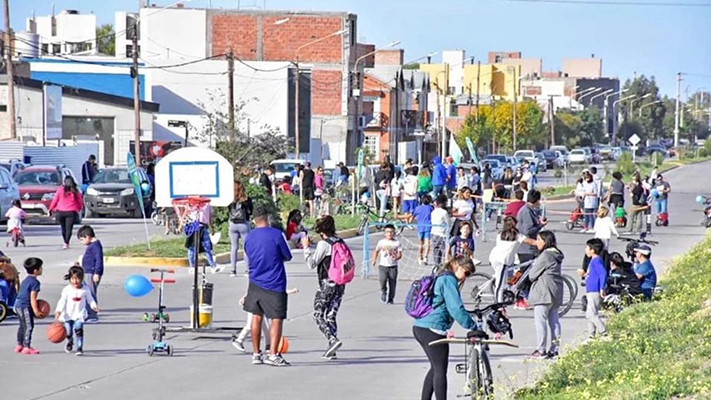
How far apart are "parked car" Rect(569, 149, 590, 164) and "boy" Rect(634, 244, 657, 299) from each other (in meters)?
74.3

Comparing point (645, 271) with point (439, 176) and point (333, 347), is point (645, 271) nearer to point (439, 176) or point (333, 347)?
point (333, 347)

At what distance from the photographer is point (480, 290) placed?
19250 mm

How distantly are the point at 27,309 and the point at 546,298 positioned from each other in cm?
584

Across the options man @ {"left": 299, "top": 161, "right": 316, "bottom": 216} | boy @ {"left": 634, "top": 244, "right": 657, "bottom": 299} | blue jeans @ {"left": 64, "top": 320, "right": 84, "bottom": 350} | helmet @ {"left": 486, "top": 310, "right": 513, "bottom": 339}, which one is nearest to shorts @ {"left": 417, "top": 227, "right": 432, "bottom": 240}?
boy @ {"left": 634, "top": 244, "right": 657, "bottom": 299}

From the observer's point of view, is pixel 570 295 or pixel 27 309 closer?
pixel 27 309

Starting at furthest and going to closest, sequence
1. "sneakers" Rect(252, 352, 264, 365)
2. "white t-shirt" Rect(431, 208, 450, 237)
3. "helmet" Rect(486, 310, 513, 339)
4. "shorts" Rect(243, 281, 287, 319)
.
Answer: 1. "white t-shirt" Rect(431, 208, 450, 237)
2. "sneakers" Rect(252, 352, 264, 365)
3. "shorts" Rect(243, 281, 287, 319)
4. "helmet" Rect(486, 310, 513, 339)

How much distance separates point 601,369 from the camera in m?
11.9

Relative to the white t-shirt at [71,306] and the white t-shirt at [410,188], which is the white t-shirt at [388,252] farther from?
the white t-shirt at [410,188]

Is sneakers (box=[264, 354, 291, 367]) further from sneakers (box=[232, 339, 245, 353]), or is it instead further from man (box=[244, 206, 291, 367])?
sneakers (box=[232, 339, 245, 353])

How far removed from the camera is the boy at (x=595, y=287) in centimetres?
1617

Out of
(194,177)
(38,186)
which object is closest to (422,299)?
(194,177)

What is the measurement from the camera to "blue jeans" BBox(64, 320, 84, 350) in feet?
47.4

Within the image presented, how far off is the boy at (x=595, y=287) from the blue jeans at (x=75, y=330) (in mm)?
6082

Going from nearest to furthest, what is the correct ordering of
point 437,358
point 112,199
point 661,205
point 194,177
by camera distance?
point 437,358
point 194,177
point 112,199
point 661,205
